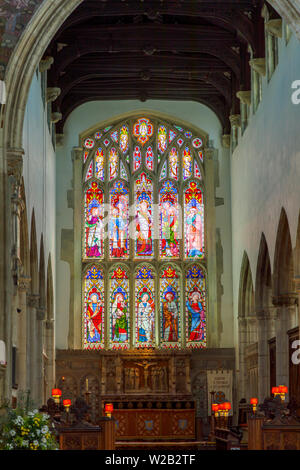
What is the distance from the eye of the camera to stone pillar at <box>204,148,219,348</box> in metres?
30.7

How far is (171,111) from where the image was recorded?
32219 millimetres

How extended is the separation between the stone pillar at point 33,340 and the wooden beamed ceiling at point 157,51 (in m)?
7.12

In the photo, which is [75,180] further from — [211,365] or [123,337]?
[211,365]

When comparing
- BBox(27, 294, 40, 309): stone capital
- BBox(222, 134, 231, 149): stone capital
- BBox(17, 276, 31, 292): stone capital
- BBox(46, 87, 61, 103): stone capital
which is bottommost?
BBox(27, 294, 40, 309): stone capital

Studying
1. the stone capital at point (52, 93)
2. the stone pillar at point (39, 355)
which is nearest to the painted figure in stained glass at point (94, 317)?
the stone pillar at point (39, 355)

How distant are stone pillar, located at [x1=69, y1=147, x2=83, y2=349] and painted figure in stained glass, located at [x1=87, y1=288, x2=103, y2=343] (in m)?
0.37

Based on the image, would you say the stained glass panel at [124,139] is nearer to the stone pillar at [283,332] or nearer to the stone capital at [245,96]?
the stone capital at [245,96]

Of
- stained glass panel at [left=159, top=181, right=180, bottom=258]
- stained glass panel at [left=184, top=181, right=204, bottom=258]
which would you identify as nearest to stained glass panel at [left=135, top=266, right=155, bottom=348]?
stained glass panel at [left=159, top=181, right=180, bottom=258]

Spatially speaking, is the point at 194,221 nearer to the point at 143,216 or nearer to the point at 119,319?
the point at 143,216

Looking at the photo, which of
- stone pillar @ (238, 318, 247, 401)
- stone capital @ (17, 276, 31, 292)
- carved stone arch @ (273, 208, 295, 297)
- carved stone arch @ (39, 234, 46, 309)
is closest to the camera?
stone capital @ (17, 276, 31, 292)

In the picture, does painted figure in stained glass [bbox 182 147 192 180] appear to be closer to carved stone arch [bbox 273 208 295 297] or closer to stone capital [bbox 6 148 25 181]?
carved stone arch [bbox 273 208 295 297]

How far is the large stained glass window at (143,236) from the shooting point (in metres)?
30.9

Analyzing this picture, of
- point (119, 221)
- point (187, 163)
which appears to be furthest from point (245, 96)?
point (119, 221)
